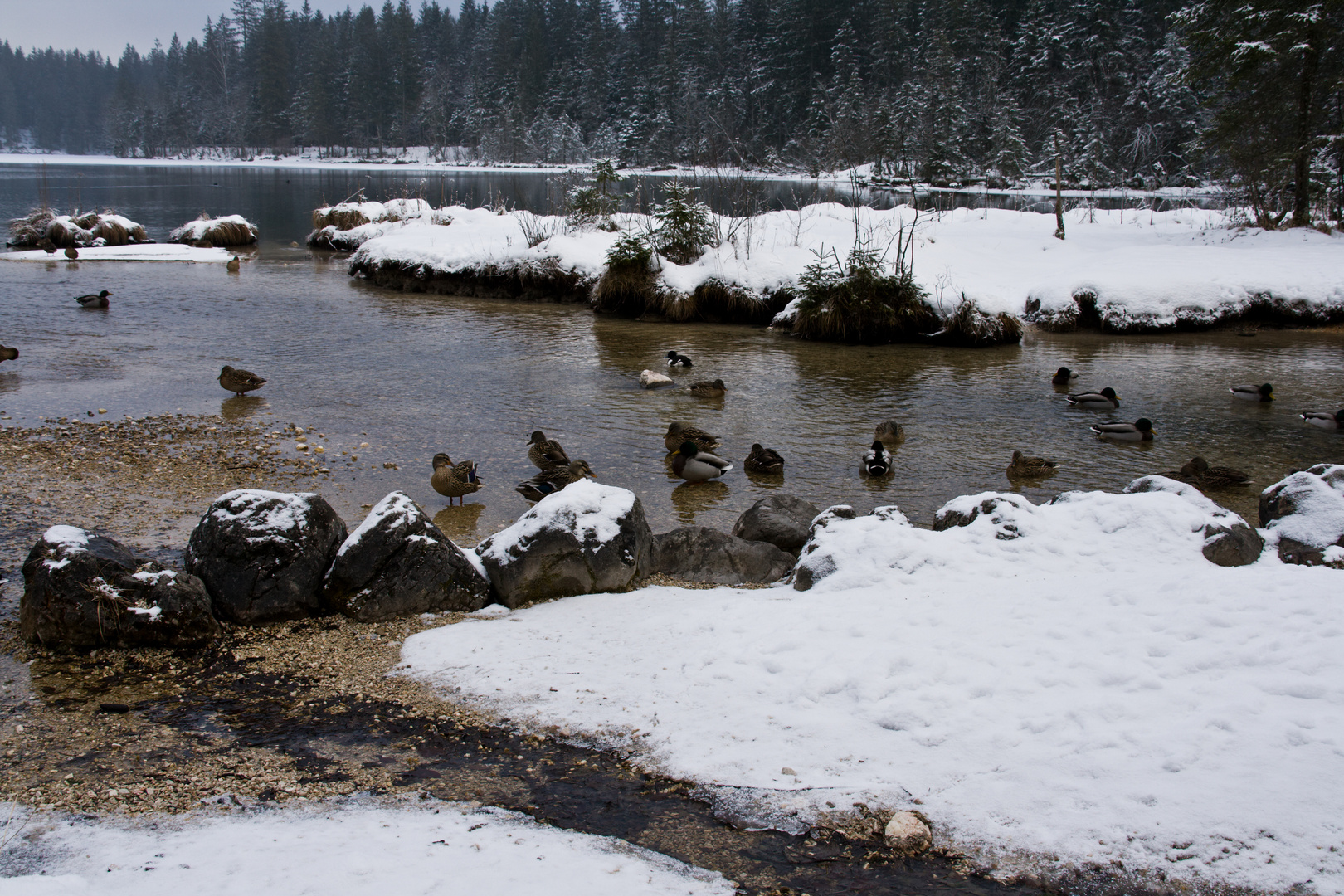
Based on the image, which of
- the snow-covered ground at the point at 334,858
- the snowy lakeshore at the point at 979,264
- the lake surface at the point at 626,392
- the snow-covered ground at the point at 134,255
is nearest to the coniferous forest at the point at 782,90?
the snowy lakeshore at the point at 979,264

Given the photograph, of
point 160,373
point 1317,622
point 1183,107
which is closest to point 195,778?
point 1317,622

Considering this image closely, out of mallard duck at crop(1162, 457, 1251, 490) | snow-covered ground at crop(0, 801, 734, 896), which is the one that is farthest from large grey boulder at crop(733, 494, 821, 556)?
mallard duck at crop(1162, 457, 1251, 490)

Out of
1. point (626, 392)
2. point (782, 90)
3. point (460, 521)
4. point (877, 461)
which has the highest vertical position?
point (782, 90)

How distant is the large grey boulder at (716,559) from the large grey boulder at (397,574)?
52.2 inches

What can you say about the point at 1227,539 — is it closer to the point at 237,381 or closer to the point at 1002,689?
the point at 1002,689

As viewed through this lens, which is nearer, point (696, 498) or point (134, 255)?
point (696, 498)

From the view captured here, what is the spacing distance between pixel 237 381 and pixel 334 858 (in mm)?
9302

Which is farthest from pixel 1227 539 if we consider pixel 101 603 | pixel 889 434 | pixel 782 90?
pixel 782 90

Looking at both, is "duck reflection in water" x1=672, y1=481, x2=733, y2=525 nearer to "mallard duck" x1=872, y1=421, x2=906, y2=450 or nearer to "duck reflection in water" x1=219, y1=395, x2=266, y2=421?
"mallard duck" x1=872, y1=421, x2=906, y2=450

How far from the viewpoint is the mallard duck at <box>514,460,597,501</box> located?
24.3 feet

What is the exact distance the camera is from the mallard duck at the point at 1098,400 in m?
10.9

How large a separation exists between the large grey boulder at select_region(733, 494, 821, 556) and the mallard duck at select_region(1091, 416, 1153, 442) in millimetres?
4678

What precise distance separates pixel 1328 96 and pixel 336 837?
1056 inches

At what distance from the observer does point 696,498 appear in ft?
25.8
